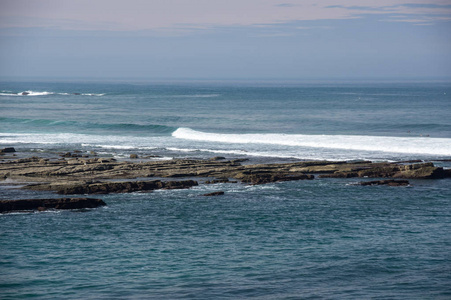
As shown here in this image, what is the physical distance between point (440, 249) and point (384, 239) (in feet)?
7.16

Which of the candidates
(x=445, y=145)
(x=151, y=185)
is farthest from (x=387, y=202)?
(x=445, y=145)

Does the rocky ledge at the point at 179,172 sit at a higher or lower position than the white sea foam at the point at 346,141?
lower

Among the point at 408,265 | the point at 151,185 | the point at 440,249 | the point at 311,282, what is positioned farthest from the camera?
the point at 151,185

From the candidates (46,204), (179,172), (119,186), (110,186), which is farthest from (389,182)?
(46,204)

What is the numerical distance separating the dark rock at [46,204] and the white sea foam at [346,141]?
98.4 feet

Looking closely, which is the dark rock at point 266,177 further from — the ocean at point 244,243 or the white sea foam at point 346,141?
the white sea foam at point 346,141

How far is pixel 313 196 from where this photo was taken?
31781 mm

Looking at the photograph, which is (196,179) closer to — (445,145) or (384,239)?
(384,239)

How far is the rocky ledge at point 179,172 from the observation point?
3462 cm

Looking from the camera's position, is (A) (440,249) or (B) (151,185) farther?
(B) (151,185)

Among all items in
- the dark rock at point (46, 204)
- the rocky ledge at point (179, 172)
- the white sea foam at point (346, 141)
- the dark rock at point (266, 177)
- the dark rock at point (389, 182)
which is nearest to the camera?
the dark rock at point (46, 204)

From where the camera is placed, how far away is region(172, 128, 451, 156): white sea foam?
51656 mm

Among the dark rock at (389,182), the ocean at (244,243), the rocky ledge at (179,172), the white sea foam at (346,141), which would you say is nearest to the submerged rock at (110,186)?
the rocky ledge at (179,172)

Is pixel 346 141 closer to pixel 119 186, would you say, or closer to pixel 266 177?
pixel 266 177
